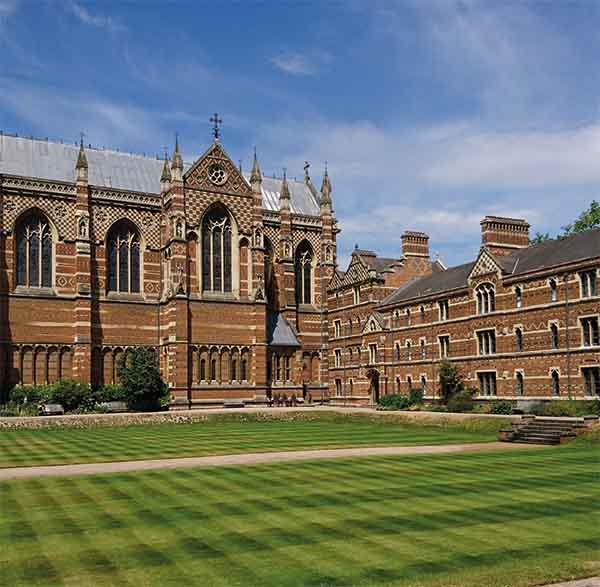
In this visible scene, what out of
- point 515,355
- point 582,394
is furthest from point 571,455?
point 515,355

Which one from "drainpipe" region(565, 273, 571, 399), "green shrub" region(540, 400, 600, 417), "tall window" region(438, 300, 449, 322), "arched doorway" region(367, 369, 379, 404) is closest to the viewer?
"green shrub" region(540, 400, 600, 417)

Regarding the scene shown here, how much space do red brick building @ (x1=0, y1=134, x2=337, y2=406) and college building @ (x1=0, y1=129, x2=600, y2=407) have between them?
0.11m

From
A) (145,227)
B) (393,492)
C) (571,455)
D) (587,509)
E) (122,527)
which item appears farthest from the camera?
(145,227)

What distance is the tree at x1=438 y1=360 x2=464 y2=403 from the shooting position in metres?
49.7

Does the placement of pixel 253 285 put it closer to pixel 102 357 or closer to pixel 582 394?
pixel 102 357

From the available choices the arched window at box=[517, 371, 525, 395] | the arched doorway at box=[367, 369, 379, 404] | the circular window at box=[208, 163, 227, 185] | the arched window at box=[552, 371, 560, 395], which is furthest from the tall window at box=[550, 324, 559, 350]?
the circular window at box=[208, 163, 227, 185]

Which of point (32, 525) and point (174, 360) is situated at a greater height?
point (174, 360)

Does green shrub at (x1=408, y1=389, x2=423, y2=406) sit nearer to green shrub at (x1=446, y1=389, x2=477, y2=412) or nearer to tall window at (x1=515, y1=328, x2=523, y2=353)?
green shrub at (x1=446, y1=389, x2=477, y2=412)

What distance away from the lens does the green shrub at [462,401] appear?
46531mm

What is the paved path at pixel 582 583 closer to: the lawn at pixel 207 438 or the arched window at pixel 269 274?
the lawn at pixel 207 438

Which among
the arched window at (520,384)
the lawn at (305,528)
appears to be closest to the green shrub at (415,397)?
the arched window at (520,384)

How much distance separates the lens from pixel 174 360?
58.7m

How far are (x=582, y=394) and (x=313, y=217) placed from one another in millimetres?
37007

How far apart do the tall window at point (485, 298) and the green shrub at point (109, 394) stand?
2749cm
